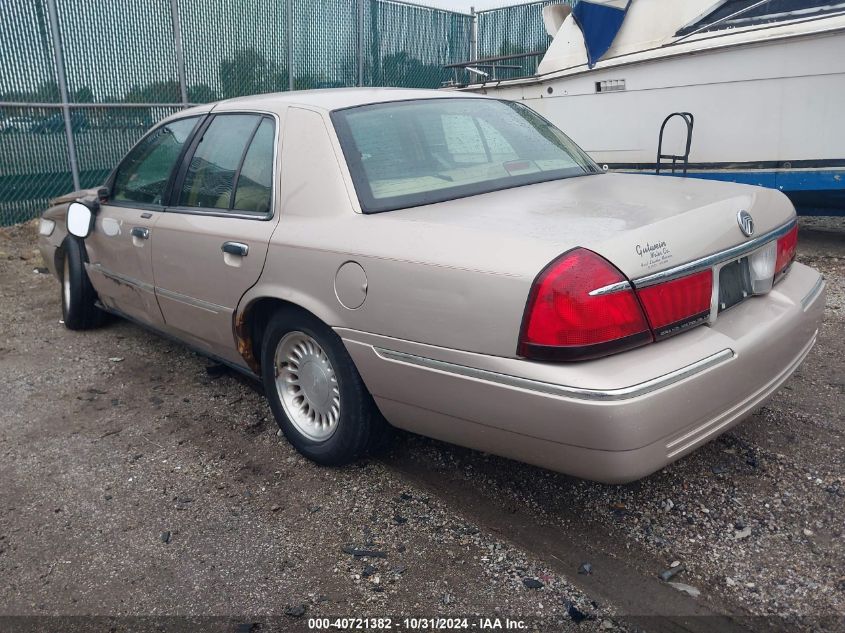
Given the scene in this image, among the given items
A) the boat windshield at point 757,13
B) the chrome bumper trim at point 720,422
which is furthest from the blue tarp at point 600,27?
the chrome bumper trim at point 720,422

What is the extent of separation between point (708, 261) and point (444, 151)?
1.32 metres

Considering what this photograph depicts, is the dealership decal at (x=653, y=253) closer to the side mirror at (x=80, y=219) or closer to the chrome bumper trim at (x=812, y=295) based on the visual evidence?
the chrome bumper trim at (x=812, y=295)

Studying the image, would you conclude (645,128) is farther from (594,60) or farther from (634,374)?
(634,374)

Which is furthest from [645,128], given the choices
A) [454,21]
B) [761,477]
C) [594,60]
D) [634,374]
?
[454,21]

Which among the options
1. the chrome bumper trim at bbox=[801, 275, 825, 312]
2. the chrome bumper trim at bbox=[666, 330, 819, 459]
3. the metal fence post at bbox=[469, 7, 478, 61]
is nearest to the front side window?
the chrome bumper trim at bbox=[666, 330, 819, 459]

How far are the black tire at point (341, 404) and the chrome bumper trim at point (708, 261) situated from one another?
3.98 ft

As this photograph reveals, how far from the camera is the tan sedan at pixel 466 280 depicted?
2.30 metres

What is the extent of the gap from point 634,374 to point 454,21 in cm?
1386

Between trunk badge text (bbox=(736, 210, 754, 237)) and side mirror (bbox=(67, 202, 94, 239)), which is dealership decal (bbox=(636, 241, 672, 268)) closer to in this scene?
trunk badge text (bbox=(736, 210, 754, 237))

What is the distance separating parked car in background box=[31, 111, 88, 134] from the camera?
928 cm

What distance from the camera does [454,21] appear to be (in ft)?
48.3

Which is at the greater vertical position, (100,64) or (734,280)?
(100,64)

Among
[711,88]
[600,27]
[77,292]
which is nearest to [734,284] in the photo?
[77,292]

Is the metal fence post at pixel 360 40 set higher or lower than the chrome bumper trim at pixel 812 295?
higher
